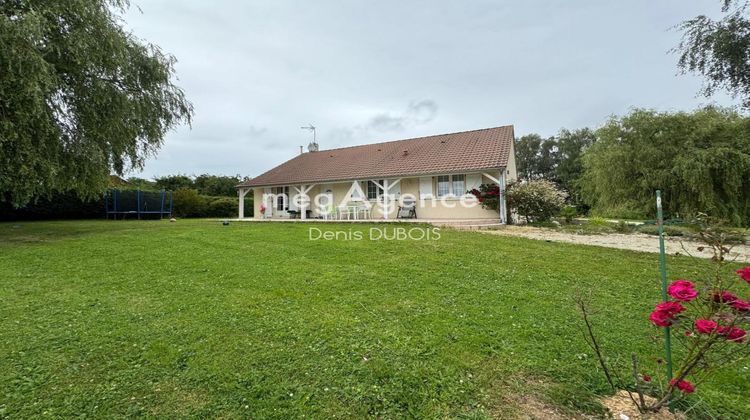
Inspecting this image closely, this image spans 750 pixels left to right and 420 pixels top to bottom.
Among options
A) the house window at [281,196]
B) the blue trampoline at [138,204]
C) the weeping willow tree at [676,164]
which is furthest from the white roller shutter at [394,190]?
the blue trampoline at [138,204]

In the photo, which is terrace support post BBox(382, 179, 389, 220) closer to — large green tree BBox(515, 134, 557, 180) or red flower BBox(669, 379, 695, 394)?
red flower BBox(669, 379, 695, 394)

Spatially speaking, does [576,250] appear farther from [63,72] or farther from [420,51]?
[63,72]

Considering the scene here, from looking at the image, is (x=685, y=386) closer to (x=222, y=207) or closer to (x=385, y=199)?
(x=385, y=199)

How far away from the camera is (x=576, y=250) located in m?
7.56

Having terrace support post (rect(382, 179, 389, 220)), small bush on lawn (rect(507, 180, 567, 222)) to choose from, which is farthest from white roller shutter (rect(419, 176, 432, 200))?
small bush on lawn (rect(507, 180, 567, 222))

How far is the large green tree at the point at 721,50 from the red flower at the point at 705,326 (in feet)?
41.2

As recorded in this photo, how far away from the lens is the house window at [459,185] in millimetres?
15055

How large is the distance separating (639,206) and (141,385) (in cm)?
2093

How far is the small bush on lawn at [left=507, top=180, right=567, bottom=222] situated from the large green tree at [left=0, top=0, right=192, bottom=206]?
13.4 m

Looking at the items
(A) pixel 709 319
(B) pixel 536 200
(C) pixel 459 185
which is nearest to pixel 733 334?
(A) pixel 709 319

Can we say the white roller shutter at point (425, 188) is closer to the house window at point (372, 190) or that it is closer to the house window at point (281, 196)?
the house window at point (372, 190)

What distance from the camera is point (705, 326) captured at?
5.75 ft

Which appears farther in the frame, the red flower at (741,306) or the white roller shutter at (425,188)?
the white roller shutter at (425,188)

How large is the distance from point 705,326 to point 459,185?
539 inches
